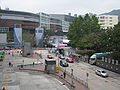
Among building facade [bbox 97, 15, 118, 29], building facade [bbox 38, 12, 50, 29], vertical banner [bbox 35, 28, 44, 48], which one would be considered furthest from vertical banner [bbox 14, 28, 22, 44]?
building facade [bbox 97, 15, 118, 29]

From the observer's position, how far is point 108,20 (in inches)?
6634

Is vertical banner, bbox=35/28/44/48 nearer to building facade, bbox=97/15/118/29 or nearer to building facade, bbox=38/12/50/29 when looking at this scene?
building facade, bbox=38/12/50/29

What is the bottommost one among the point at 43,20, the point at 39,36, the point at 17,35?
the point at 39,36

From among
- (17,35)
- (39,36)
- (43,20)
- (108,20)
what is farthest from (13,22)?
(108,20)

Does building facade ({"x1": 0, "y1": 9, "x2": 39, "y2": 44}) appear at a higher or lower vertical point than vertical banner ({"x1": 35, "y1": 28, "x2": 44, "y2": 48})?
higher

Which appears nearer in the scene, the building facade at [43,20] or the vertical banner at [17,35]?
the vertical banner at [17,35]

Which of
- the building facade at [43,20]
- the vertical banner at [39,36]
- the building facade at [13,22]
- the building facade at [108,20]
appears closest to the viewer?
the vertical banner at [39,36]

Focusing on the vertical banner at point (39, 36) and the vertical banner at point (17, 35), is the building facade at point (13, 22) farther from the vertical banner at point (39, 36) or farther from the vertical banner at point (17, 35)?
the vertical banner at point (17, 35)

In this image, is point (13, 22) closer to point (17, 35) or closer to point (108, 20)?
point (17, 35)

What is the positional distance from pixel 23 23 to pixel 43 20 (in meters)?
32.9

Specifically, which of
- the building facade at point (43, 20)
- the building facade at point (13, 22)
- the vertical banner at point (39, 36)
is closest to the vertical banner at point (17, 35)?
the building facade at point (13, 22)

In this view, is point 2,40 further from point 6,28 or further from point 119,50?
point 6,28

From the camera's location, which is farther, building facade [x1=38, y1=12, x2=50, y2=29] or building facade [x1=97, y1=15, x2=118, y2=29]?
building facade [x1=97, y1=15, x2=118, y2=29]

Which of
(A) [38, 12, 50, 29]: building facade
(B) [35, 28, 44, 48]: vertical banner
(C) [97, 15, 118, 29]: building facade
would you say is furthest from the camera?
(C) [97, 15, 118, 29]: building facade
